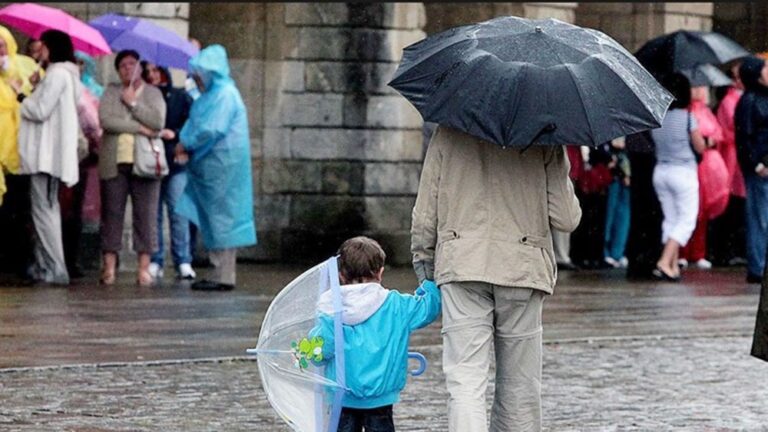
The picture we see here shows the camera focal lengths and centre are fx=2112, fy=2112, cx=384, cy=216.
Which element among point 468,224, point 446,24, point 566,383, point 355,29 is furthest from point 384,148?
point 468,224

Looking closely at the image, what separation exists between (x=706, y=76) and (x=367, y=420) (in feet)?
43.5

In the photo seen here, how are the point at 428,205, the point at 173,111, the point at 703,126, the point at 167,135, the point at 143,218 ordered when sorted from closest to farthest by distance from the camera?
the point at 428,205
the point at 143,218
the point at 167,135
the point at 173,111
the point at 703,126

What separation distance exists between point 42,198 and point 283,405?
9.32 metres

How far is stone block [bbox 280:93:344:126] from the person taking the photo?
20938mm

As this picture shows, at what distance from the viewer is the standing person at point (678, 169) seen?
18.8 meters

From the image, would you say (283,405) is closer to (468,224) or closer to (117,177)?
(468,224)

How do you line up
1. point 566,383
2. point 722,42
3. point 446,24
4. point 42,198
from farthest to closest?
point 446,24 → point 722,42 → point 42,198 → point 566,383

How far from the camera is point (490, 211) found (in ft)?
24.4

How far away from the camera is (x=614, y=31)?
25656 millimetres

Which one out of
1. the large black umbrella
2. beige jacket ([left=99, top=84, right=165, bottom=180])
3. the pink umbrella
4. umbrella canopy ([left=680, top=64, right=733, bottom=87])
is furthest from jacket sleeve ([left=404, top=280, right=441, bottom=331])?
umbrella canopy ([left=680, top=64, right=733, bottom=87])

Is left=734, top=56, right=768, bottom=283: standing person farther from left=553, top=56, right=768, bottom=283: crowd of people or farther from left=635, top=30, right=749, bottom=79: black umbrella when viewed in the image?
left=635, top=30, right=749, bottom=79: black umbrella

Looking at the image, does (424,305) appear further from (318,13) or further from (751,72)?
(318,13)

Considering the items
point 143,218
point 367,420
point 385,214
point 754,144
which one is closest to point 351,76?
point 385,214

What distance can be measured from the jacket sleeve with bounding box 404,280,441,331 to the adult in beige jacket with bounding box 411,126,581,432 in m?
0.06
